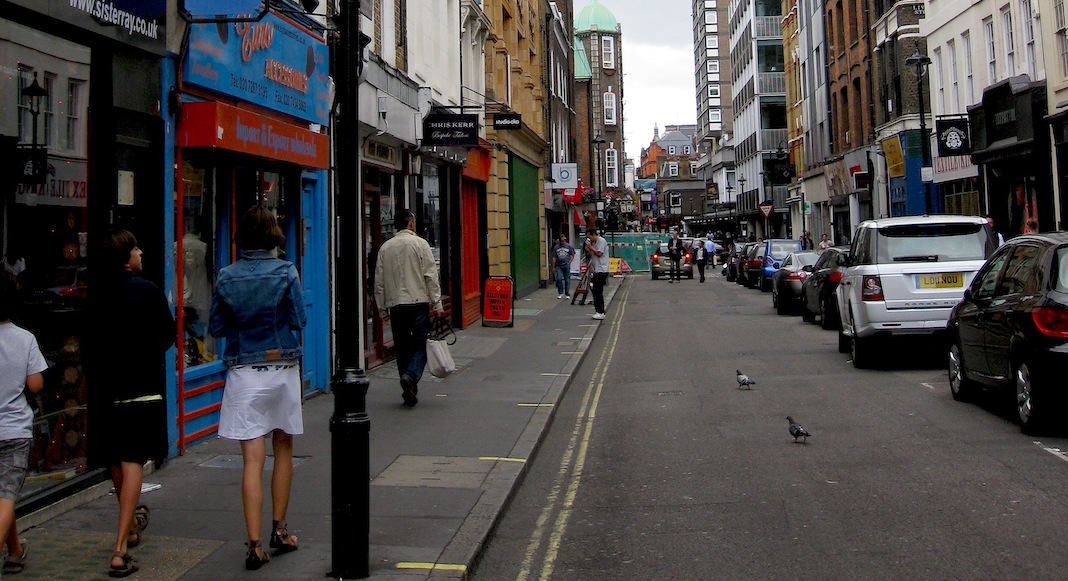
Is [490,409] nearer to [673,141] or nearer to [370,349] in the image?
[370,349]

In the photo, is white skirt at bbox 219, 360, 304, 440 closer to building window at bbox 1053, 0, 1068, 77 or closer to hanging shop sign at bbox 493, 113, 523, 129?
hanging shop sign at bbox 493, 113, 523, 129

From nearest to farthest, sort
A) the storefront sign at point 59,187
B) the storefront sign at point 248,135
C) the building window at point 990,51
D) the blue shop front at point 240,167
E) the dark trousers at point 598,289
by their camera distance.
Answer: the storefront sign at point 59,187
the storefront sign at point 248,135
the blue shop front at point 240,167
the dark trousers at point 598,289
the building window at point 990,51

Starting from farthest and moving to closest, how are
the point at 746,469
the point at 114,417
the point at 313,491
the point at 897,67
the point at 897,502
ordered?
1. the point at 897,67
2. the point at 746,469
3. the point at 313,491
4. the point at 897,502
5. the point at 114,417

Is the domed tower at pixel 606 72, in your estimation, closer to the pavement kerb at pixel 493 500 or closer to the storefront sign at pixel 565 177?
the storefront sign at pixel 565 177

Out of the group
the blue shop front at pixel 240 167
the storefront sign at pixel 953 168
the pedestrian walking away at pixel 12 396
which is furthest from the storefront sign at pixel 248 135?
the storefront sign at pixel 953 168

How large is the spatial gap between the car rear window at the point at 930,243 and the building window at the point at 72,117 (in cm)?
969

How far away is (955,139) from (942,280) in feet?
52.2

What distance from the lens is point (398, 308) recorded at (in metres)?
11.1

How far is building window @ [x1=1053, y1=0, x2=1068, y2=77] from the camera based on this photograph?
71.6 feet

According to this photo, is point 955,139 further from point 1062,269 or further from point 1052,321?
point 1052,321

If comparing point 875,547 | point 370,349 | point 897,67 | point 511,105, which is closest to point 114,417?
point 875,547

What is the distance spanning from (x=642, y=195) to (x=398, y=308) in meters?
156

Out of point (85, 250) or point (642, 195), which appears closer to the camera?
point (85, 250)

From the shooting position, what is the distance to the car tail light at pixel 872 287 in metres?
13.2
